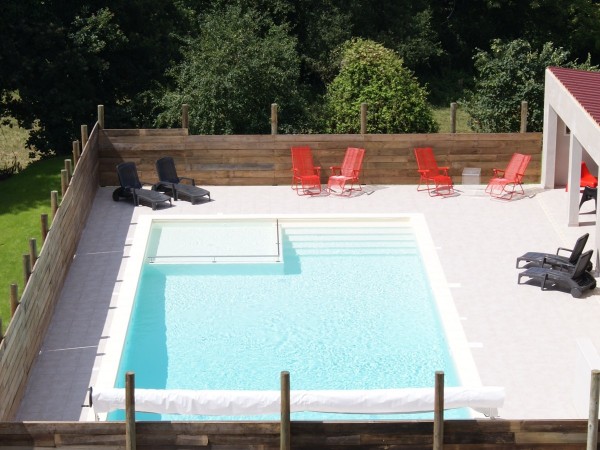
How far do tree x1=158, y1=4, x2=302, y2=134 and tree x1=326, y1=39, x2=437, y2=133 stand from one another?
119cm

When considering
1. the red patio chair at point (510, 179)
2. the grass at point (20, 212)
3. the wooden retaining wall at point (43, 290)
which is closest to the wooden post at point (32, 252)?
the wooden retaining wall at point (43, 290)

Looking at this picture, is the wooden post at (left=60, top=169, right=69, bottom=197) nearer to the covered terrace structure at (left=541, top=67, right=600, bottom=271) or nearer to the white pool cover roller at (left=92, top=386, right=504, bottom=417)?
the white pool cover roller at (left=92, top=386, right=504, bottom=417)

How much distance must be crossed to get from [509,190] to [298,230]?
4.65 meters

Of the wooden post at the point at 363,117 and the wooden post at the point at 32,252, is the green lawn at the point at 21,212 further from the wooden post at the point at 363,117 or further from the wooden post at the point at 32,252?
the wooden post at the point at 363,117

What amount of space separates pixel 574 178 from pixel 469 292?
377 cm

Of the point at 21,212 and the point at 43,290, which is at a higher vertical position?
the point at 43,290

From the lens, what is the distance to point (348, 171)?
23016 mm

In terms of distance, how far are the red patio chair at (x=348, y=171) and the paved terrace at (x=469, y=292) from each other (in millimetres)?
338

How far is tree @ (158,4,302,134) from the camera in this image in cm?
2511

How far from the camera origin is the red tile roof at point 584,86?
1959 centimetres

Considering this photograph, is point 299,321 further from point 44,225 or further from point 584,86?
point 584,86

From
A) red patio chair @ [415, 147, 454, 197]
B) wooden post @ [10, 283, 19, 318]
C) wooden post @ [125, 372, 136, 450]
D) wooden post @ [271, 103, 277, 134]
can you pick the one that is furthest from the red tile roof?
wooden post @ [125, 372, 136, 450]

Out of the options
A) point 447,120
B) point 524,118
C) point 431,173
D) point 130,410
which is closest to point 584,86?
point 524,118

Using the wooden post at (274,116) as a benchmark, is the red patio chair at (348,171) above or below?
below
